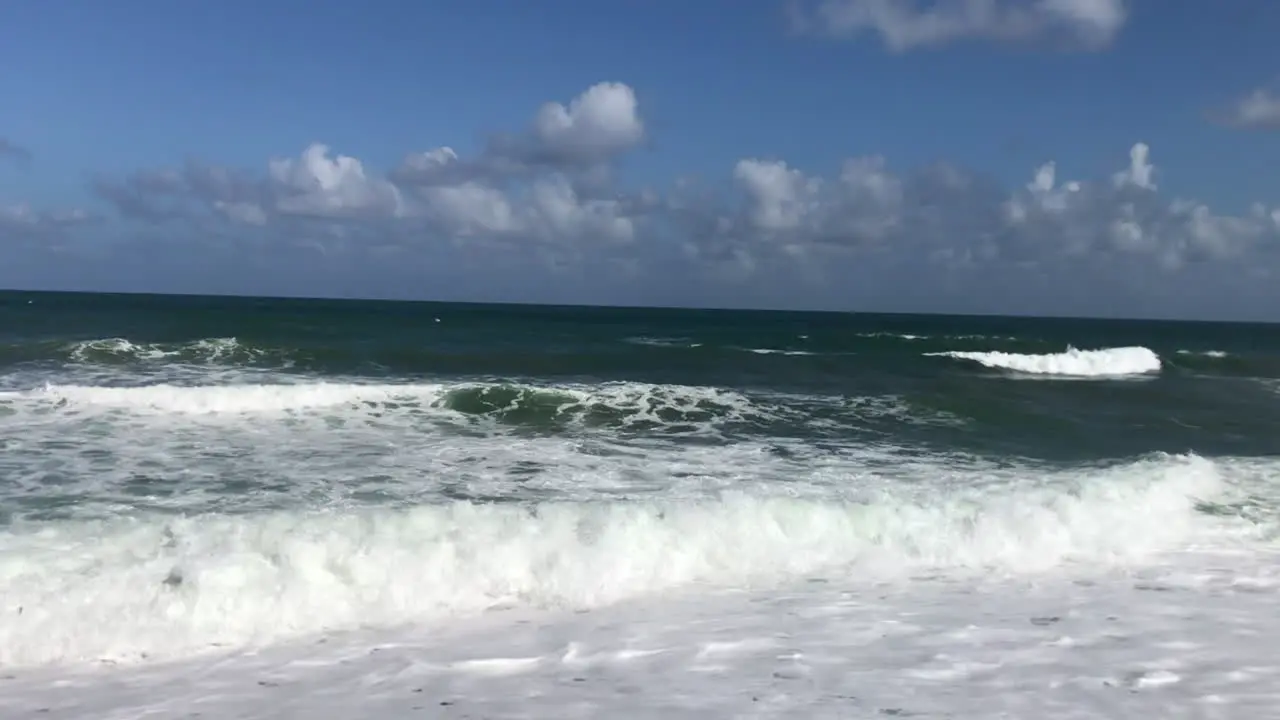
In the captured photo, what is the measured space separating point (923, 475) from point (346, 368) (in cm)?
1735

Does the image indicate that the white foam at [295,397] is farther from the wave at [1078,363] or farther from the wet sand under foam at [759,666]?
the wave at [1078,363]

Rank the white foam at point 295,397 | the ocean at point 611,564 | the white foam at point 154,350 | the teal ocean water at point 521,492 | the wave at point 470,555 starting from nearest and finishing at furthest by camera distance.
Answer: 1. the ocean at point 611,564
2. the wave at point 470,555
3. the teal ocean water at point 521,492
4. the white foam at point 295,397
5. the white foam at point 154,350

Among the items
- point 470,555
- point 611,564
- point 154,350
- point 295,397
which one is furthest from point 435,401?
point 154,350

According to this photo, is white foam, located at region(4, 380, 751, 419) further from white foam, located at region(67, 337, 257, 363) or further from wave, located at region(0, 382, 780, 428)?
white foam, located at region(67, 337, 257, 363)

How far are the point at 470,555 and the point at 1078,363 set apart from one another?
107 ft

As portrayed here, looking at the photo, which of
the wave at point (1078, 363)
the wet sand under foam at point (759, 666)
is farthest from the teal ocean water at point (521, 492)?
the wave at point (1078, 363)

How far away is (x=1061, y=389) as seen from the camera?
2491cm

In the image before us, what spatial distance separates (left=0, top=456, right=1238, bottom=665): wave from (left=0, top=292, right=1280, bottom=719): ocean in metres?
0.03

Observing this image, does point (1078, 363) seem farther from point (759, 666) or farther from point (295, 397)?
point (759, 666)

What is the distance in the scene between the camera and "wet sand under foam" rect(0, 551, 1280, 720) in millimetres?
4277

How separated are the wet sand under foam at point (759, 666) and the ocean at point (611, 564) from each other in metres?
0.02

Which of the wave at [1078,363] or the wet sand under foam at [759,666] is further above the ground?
the wave at [1078,363]

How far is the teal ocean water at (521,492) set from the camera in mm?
5961

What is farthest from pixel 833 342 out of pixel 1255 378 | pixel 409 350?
pixel 409 350
